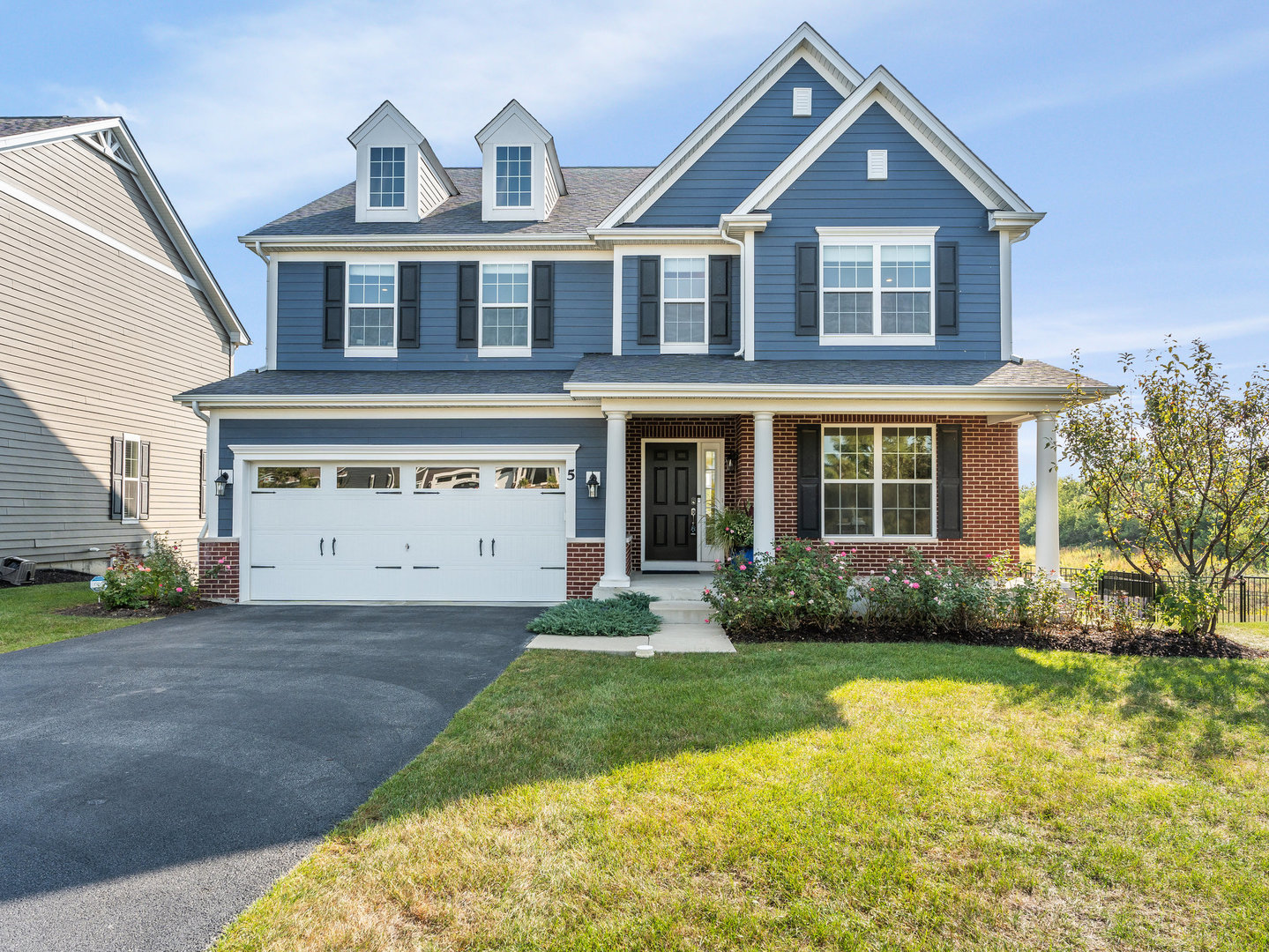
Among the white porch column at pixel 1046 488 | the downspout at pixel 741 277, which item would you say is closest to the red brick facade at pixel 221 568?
the downspout at pixel 741 277

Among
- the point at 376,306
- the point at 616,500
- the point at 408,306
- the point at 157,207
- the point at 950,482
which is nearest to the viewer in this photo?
the point at 616,500

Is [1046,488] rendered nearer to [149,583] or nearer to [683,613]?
[683,613]

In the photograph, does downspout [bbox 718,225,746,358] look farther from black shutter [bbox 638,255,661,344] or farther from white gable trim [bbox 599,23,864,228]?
white gable trim [bbox 599,23,864,228]

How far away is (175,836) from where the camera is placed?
141 inches

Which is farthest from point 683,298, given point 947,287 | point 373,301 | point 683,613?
point 373,301

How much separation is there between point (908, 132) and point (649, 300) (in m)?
4.96

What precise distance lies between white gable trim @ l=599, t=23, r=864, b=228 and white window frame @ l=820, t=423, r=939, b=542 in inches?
195

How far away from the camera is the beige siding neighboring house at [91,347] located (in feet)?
43.2

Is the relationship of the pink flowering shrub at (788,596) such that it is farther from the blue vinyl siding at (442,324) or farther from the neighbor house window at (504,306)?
the neighbor house window at (504,306)

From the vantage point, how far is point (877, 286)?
36.3 feet

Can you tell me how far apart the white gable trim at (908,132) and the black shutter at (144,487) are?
590 inches

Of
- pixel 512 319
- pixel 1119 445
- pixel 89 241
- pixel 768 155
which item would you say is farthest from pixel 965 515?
pixel 89 241

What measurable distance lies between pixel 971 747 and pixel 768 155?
1047cm

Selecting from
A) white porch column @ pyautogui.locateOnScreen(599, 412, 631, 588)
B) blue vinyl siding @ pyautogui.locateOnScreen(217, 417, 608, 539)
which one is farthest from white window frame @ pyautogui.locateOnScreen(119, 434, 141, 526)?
white porch column @ pyautogui.locateOnScreen(599, 412, 631, 588)
